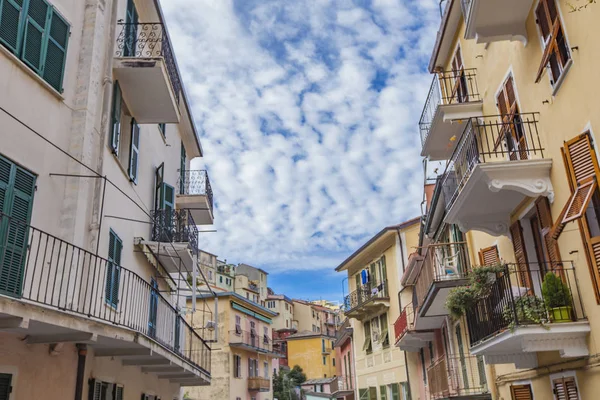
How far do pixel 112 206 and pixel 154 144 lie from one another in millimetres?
4782

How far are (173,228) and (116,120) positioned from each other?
4.97m

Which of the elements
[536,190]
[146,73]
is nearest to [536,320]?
[536,190]

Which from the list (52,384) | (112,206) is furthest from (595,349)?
(112,206)

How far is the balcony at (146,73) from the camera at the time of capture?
1305 cm

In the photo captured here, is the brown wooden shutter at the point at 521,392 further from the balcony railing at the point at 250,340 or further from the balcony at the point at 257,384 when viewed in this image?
the balcony at the point at 257,384

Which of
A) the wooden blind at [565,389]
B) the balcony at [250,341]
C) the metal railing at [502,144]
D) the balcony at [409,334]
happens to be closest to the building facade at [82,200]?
the metal railing at [502,144]

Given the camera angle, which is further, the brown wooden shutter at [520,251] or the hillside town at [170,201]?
the brown wooden shutter at [520,251]

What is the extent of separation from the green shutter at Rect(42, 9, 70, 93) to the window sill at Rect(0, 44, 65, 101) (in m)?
0.14

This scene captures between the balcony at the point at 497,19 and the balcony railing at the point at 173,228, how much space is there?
31.6 feet

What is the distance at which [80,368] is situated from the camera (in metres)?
10.6

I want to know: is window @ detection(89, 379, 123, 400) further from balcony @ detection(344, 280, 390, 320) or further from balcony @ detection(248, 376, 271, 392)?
balcony @ detection(248, 376, 271, 392)

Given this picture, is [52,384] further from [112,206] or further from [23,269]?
[112,206]

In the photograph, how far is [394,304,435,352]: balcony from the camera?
75.9ft

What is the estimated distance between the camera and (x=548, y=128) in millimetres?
10148
